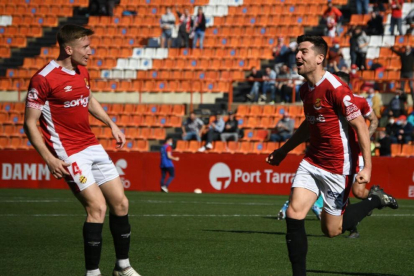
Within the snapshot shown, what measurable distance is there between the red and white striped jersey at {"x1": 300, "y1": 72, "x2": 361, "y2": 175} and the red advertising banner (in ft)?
49.1

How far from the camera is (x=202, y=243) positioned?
1109 cm

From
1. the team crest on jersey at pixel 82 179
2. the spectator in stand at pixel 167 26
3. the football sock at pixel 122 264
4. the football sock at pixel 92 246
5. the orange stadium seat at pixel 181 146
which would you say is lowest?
the orange stadium seat at pixel 181 146

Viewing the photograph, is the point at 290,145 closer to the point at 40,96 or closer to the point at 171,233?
the point at 40,96

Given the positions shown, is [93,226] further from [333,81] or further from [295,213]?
[333,81]

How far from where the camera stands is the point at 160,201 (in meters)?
20.1

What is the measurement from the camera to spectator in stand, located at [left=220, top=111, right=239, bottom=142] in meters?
26.3

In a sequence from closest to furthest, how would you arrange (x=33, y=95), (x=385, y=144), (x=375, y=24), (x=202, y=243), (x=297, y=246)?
(x=297, y=246)
(x=33, y=95)
(x=202, y=243)
(x=385, y=144)
(x=375, y=24)

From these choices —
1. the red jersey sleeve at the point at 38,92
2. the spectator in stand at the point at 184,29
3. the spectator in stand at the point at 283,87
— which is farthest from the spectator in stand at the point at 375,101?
the red jersey sleeve at the point at 38,92

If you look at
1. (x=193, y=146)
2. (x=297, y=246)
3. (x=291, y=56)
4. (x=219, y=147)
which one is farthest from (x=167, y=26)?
(x=297, y=246)

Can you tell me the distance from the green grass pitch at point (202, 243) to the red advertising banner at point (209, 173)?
5.04 m

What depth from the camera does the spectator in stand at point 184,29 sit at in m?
31.5

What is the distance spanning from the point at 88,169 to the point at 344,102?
8.31 feet

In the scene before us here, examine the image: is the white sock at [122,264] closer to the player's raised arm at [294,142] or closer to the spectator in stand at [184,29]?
the player's raised arm at [294,142]

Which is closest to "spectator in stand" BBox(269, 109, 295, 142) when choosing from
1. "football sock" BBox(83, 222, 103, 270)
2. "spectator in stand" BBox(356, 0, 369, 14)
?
"spectator in stand" BBox(356, 0, 369, 14)
